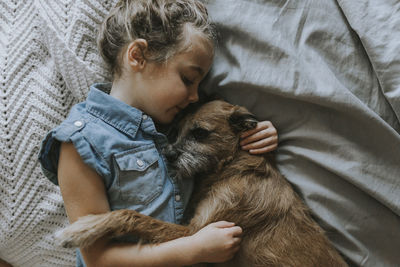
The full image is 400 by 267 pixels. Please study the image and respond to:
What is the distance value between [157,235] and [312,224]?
72cm

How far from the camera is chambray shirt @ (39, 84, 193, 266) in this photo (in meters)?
1.41

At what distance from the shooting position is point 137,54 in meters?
1.53

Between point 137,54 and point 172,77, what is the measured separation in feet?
0.63

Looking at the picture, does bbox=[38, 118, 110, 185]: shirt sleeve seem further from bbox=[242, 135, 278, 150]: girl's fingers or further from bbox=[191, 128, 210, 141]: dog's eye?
bbox=[242, 135, 278, 150]: girl's fingers

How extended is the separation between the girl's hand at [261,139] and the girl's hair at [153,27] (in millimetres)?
486

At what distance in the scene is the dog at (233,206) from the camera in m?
1.43

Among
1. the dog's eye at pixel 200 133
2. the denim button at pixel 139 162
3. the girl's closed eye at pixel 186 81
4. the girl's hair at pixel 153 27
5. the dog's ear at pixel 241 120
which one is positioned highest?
the girl's hair at pixel 153 27

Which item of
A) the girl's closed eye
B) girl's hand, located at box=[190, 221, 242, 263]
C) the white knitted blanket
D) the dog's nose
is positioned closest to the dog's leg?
girl's hand, located at box=[190, 221, 242, 263]

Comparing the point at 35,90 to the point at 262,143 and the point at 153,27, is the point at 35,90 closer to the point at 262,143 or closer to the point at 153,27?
the point at 153,27

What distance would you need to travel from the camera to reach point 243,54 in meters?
1.69

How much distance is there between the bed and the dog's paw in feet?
1.32

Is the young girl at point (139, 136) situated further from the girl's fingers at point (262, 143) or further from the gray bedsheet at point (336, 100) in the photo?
the gray bedsheet at point (336, 100)

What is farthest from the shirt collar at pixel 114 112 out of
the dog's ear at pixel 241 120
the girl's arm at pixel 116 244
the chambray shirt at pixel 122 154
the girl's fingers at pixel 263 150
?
the girl's fingers at pixel 263 150

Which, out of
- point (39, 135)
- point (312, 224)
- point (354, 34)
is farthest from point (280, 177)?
point (39, 135)
